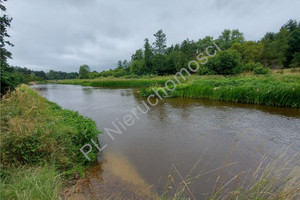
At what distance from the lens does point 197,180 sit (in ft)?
7.67

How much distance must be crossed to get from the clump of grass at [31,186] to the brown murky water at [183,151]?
1.41 ft

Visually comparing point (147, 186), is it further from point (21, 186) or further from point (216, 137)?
point (216, 137)

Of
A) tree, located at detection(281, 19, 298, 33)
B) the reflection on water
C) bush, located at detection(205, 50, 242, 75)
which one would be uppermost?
tree, located at detection(281, 19, 298, 33)

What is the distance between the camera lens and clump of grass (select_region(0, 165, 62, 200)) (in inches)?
56.1

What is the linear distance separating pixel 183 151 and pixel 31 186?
2.75m

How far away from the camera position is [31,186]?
1.60 meters

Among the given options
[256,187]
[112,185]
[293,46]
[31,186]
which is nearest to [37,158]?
[31,186]

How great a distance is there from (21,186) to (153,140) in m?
2.84

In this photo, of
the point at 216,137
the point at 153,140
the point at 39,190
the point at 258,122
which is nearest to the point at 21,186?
the point at 39,190

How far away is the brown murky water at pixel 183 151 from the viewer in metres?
2.23

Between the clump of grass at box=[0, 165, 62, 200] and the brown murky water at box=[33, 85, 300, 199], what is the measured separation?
1.41 feet

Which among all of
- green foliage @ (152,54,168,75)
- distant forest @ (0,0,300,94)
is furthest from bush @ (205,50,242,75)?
green foliage @ (152,54,168,75)

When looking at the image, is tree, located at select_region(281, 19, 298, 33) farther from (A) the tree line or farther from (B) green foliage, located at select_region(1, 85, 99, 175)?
(B) green foliage, located at select_region(1, 85, 99, 175)

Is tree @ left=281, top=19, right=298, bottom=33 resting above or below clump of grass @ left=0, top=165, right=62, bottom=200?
above
